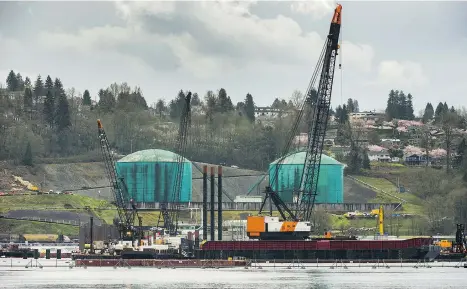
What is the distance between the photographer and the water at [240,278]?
6457 inches

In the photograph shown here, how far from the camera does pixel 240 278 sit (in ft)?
577

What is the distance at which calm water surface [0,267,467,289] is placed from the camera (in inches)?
6457

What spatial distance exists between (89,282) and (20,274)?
22.5 m

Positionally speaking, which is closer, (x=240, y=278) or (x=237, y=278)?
(x=240, y=278)

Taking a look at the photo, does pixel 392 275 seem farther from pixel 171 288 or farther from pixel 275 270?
pixel 171 288

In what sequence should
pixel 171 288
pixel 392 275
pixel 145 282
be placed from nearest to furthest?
pixel 171 288 → pixel 145 282 → pixel 392 275

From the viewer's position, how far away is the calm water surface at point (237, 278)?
16400cm

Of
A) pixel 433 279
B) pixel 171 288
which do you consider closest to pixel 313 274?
pixel 433 279

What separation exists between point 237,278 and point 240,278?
409mm

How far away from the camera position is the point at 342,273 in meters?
189

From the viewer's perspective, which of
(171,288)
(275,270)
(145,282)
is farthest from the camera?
(275,270)

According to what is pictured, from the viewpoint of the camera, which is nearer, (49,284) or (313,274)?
(49,284)

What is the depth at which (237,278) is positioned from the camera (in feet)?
578

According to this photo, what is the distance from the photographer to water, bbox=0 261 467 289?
16400 cm
